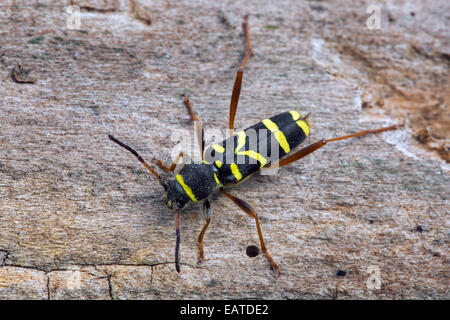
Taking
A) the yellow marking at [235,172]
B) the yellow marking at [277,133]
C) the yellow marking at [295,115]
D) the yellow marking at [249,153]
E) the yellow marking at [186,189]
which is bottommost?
the yellow marking at [186,189]

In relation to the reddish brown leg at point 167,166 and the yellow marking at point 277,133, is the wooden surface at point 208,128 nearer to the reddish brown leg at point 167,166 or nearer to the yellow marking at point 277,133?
the reddish brown leg at point 167,166

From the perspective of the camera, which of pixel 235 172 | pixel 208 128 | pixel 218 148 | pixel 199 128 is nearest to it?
pixel 235 172

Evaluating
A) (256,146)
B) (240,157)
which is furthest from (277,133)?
(240,157)

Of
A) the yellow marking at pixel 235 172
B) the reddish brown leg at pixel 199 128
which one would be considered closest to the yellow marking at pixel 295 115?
the yellow marking at pixel 235 172

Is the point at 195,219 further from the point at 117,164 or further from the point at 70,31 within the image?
the point at 70,31

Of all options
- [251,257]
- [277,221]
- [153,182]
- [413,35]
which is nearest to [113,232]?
[153,182]

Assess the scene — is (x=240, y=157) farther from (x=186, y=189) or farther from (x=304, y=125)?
(x=304, y=125)
